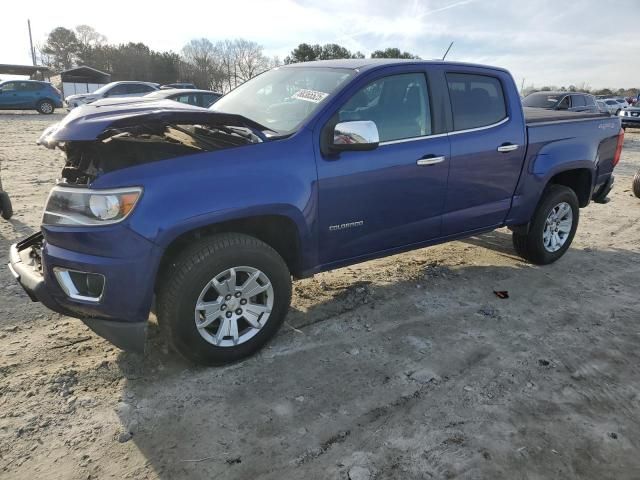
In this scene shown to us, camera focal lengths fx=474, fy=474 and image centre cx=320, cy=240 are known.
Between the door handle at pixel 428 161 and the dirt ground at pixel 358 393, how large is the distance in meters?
1.23

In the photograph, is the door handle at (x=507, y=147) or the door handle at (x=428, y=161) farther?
the door handle at (x=507, y=147)

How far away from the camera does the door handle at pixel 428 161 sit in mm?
3658

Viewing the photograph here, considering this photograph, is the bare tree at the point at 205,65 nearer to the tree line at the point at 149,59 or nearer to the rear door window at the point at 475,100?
the tree line at the point at 149,59

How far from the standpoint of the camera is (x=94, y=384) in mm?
2910

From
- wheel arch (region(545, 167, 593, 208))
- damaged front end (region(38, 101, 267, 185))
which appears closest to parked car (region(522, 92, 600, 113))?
wheel arch (region(545, 167, 593, 208))

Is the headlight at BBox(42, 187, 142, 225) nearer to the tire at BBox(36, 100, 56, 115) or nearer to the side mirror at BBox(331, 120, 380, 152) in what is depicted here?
the side mirror at BBox(331, 120, 380, 152)

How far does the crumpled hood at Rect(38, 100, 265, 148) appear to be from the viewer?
2.58 metres

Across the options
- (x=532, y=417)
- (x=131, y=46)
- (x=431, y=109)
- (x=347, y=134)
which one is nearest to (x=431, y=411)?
(x=532, y=417)

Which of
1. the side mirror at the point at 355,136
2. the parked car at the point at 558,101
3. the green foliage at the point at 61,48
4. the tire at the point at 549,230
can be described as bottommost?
the tire at the point at 549,230

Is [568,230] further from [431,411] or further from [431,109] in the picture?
[431,411]

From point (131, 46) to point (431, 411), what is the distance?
5986 centimetres

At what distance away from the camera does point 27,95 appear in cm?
2225

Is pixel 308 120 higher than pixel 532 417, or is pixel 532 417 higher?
pixel 308 120

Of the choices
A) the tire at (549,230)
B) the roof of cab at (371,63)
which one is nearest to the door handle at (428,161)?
the roof of cab at (371,63)
